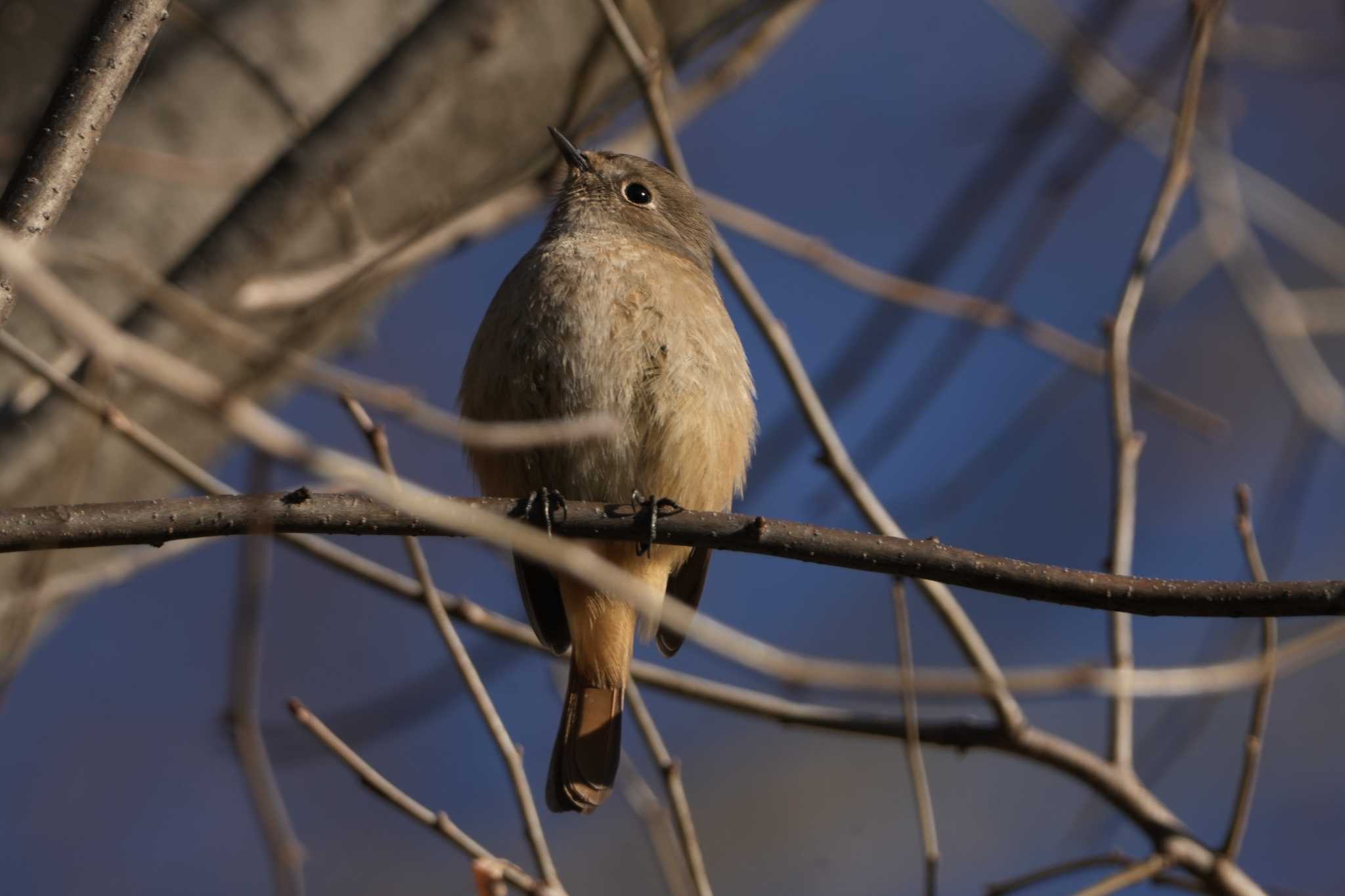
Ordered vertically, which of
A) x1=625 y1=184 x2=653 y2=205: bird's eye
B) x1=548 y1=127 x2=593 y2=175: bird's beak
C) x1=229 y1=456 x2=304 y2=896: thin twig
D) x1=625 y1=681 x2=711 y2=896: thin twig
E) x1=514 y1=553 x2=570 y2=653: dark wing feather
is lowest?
x1=229 y1=456 x2=304 y2=896: thin twig

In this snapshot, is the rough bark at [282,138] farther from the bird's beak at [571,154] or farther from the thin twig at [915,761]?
the thin twig at [915,761]

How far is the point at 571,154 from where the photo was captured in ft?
14.6

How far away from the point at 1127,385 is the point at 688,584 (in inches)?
55.8

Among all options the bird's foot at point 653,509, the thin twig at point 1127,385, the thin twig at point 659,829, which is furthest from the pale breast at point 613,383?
the thin twig at point 1127,385

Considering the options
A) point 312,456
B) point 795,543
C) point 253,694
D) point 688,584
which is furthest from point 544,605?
point 312,456

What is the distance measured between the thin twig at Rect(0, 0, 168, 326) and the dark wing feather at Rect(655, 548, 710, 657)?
233cm

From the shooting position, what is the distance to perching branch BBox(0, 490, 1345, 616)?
2.24 m

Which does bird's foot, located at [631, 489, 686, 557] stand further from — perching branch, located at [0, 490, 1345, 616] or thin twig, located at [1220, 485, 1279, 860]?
thin twig, located at [1220, 485, 1279, 860]

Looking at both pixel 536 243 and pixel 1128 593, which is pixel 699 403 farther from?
pixel 1128 593

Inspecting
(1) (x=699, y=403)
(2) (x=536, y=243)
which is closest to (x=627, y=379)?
(1) (x=699, y=403)

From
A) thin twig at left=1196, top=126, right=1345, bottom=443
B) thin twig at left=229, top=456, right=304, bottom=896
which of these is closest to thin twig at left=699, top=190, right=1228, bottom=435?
thin twig at left=1196, top=126, right=1345, bottom=443

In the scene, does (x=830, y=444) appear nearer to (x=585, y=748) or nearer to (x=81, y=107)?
(x=585, y=748)

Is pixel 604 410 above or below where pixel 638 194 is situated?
below

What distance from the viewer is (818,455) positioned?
3301mm
